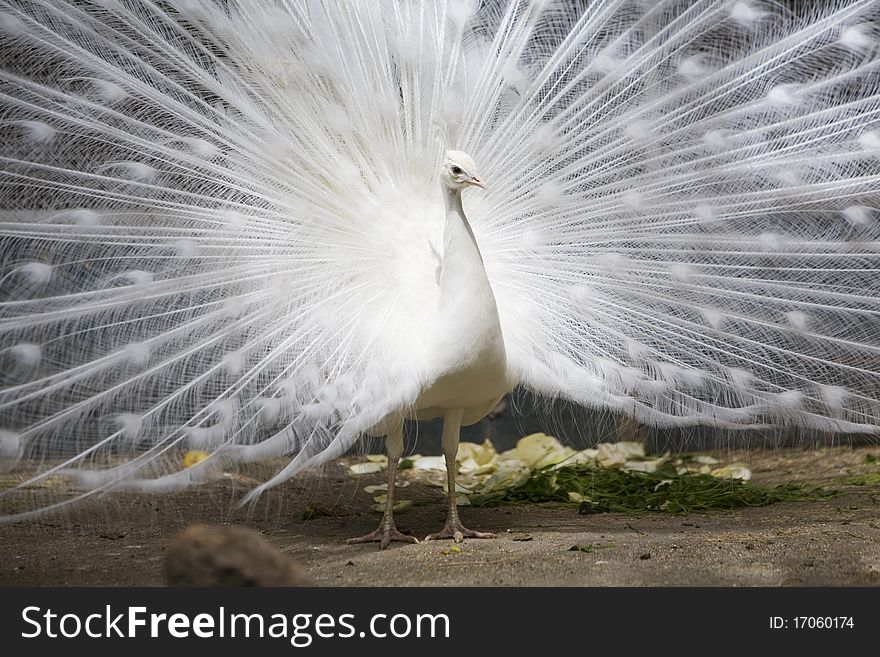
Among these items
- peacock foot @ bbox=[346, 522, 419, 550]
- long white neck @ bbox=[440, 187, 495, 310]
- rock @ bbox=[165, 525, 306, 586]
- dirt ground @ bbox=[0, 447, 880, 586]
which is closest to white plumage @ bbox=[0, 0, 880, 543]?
long white neck @ bbox=[440, 187, 495, 310]

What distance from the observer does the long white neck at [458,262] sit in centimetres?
372

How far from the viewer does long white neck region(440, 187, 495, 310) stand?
3723 mm

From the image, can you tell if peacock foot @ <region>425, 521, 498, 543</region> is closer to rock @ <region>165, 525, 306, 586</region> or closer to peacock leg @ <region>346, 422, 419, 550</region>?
peacock leg @ <region>346, 422, 419, 550</region>

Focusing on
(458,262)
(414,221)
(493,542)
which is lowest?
(493,542)

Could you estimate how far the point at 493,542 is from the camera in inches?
157

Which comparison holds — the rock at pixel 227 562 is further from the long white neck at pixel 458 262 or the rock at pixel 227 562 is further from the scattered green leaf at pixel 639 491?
the scattered green leaf at pixel 639 491

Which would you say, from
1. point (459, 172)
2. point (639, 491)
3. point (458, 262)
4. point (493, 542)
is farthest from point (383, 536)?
point (639, 491)

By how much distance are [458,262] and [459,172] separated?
339mm

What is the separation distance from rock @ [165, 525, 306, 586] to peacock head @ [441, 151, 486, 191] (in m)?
1.65

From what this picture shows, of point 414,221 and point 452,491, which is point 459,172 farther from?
point 452,491

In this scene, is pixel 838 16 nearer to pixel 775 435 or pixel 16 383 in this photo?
pixel 775 435

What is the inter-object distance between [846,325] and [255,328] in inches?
98.4

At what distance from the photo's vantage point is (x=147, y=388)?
139 inches

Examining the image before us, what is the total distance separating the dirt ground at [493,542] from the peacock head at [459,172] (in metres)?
1.37
